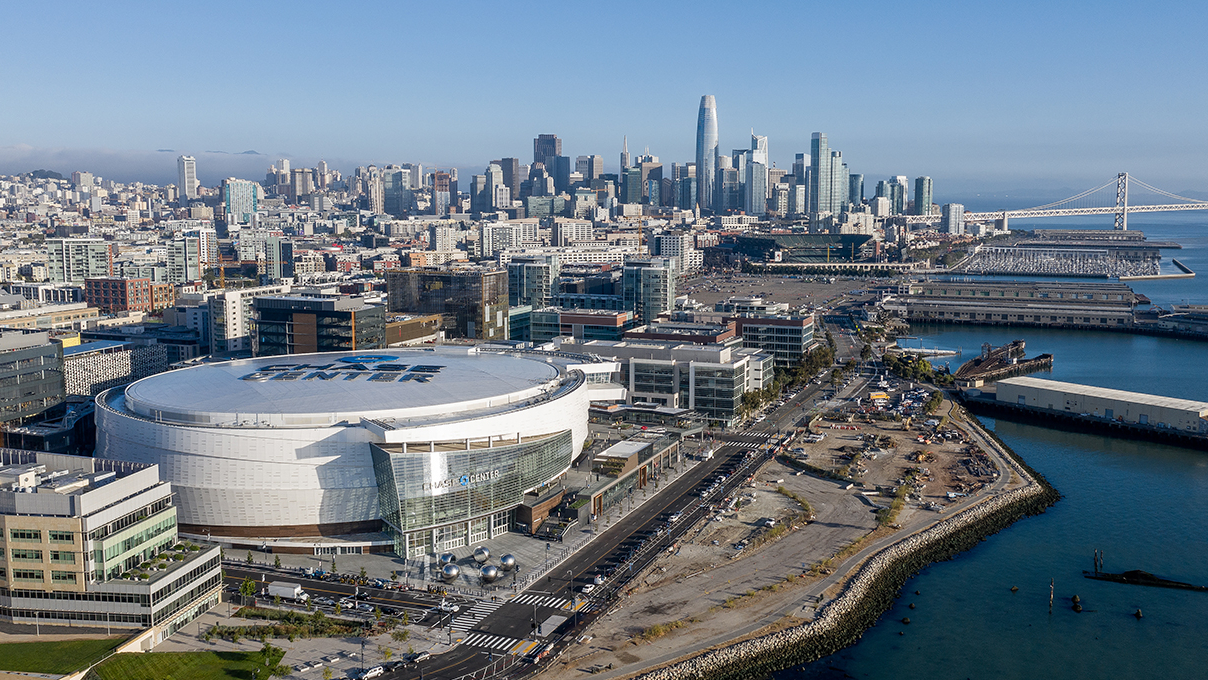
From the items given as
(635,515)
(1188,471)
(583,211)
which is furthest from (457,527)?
(583,211)

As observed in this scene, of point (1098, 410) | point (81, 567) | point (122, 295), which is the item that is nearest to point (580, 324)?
point (1098, 410)

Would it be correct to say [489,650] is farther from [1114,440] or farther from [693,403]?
[1114,440]

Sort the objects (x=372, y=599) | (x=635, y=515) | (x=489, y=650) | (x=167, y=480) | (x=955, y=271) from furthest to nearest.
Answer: (x=955, y=271) < (x=635, y=515) < (x=167, y=480) < (x=372, y=599) < (x=489, y=650)

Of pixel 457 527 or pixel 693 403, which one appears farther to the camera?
pixel 693 403

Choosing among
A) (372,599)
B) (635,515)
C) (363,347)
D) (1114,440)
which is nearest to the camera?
(372,599)

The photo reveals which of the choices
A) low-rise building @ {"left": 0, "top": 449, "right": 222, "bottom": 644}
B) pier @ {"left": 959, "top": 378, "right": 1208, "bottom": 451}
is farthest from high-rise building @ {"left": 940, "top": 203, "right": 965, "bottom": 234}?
low-rise building @ {"left": 0, "top": 449, "right": 222, "bottom": 644}

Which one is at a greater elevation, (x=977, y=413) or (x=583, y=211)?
(x=583, y=211)

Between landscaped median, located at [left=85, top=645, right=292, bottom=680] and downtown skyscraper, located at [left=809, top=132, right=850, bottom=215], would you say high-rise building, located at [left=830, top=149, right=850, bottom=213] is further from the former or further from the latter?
landscaped median, located at [left=85, top=645, right=292, bottom=680]
